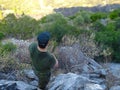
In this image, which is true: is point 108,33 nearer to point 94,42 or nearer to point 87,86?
point 94,42

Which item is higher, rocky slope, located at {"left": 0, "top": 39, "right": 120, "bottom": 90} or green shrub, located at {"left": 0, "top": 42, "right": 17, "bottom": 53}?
green shrub, located at {"left": 0, "top": 42, "right": 17, "bottom": 53}

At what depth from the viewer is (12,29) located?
50.9ft

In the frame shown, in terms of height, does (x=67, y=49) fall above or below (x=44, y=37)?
below

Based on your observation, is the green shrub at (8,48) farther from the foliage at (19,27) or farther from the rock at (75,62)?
the foliage at (19,27)

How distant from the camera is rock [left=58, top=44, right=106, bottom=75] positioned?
10289 millimetres

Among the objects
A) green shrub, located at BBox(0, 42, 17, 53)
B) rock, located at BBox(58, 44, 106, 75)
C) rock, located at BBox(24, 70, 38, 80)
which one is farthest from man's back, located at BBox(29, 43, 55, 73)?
green shrub, located at BBox(0, 42, 17, 53)

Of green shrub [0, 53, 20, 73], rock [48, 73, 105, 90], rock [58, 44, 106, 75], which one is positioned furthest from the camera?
rock [58, 44, 106, 75]

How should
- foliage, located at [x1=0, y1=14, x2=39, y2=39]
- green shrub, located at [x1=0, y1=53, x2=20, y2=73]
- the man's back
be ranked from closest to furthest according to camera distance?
the man's back → green shrub, located at [x1=0, y1=53, x2=20, y2=73] → foliage, located at [x1=0, y1=14, x2=39, y2=39]

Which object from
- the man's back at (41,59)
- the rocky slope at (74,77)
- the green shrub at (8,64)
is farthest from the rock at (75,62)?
the man's back at (41,59)

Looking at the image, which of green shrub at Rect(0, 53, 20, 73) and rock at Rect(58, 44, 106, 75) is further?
rock at Rect(58, 44, 106, 75)

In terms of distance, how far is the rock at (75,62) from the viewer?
33.8 ft

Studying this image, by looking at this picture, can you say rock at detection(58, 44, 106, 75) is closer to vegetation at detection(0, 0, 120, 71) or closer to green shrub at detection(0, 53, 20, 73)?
vegetation at detection(0, 0, 120, 71)

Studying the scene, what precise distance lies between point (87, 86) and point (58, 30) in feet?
20.4

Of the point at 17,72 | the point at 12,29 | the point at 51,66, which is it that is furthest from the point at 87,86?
the point at 12,29
